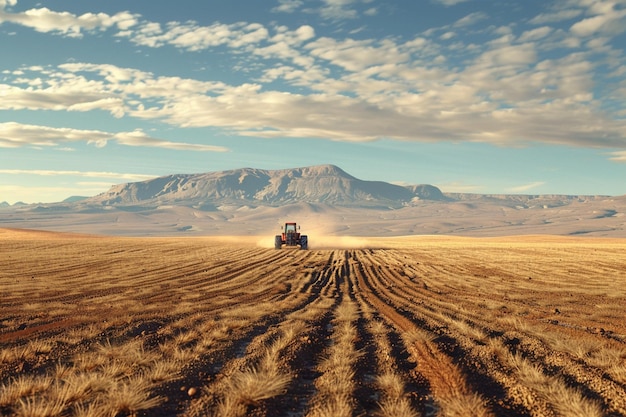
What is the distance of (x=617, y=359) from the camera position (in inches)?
332

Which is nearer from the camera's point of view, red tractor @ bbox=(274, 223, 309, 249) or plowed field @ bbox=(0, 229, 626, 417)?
plowed field @ bbox=(0, 229, 626, 417)

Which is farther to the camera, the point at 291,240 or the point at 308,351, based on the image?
→ the point at 291,240

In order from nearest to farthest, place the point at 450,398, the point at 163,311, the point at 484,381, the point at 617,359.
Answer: the point at 450,398 → the point at 484,381 → the point at 617,359 → the point at 163,311

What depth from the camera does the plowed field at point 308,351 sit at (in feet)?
20.3

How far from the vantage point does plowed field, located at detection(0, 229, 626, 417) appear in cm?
619

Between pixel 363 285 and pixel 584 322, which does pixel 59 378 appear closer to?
pixel 584 322

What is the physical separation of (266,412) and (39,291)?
1579cm

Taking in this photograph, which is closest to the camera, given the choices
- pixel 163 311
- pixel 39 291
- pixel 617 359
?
pixel 617 359

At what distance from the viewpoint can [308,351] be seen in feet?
29.6

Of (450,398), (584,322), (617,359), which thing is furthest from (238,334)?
(584,322)

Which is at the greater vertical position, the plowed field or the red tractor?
the plowed field

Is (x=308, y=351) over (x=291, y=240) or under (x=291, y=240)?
over

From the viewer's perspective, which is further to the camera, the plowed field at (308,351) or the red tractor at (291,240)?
the red tractor at (291,240)

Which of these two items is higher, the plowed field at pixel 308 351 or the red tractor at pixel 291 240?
the plowed field at pixel 308 351
